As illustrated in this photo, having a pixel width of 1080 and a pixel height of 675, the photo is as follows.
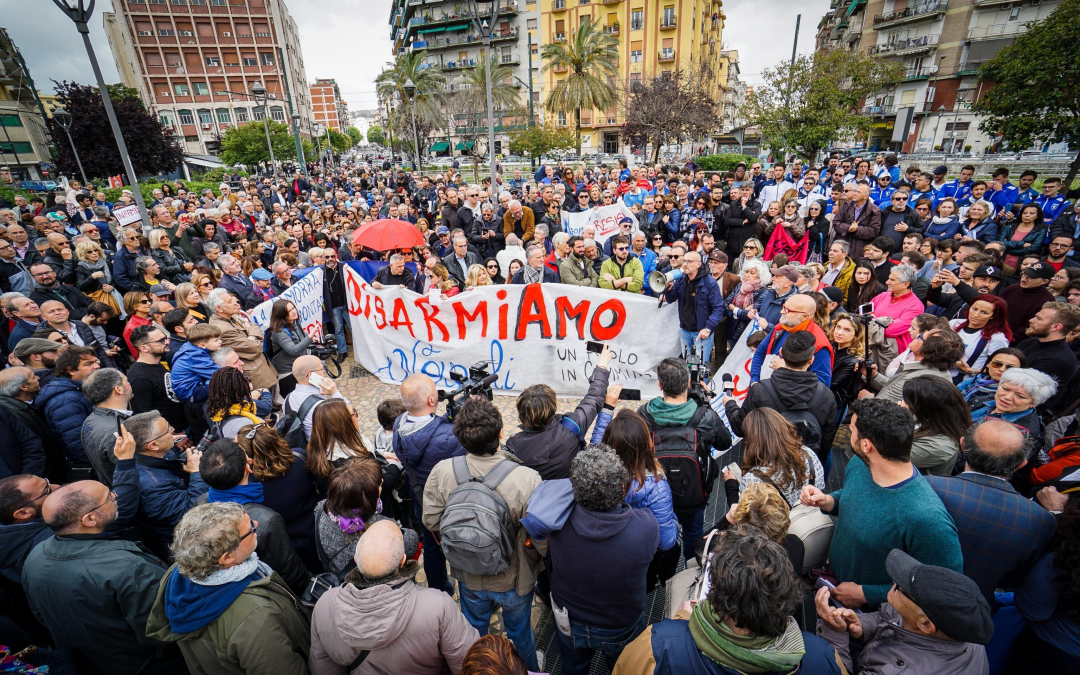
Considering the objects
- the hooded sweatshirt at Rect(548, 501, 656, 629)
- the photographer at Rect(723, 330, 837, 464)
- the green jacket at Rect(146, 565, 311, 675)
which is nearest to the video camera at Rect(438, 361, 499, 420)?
the hooded sweatshirt at Rect(548, 501, 656, 629)

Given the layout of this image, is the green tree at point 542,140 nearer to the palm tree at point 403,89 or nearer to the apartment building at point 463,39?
the palm tree at point 403,89

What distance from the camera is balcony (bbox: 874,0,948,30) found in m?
38.7

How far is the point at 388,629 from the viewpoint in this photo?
1.92 m

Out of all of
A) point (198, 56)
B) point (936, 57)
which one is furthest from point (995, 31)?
point (198, 56)

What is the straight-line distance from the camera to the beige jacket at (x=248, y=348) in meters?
4.64

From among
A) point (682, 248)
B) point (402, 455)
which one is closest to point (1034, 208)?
point (682, 248)

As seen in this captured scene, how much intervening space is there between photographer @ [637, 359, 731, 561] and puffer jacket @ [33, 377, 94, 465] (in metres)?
4.29

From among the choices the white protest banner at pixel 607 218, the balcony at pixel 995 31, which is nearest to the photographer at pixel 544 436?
the white protest banner at pixel 607 218

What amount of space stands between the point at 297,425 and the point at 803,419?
366 cm

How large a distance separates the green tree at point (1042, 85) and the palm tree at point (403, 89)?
3199cm

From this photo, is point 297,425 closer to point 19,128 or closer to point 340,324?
point 340,324

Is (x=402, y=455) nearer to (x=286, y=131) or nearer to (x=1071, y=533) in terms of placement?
(x=1071, y=533)

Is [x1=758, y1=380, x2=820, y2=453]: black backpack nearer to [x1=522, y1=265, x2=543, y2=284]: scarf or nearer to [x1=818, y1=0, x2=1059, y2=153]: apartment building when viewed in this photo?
[x1=522, y1=265, x2=543, y2=284]: scarf

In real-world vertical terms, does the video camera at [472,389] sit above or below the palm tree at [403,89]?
below
